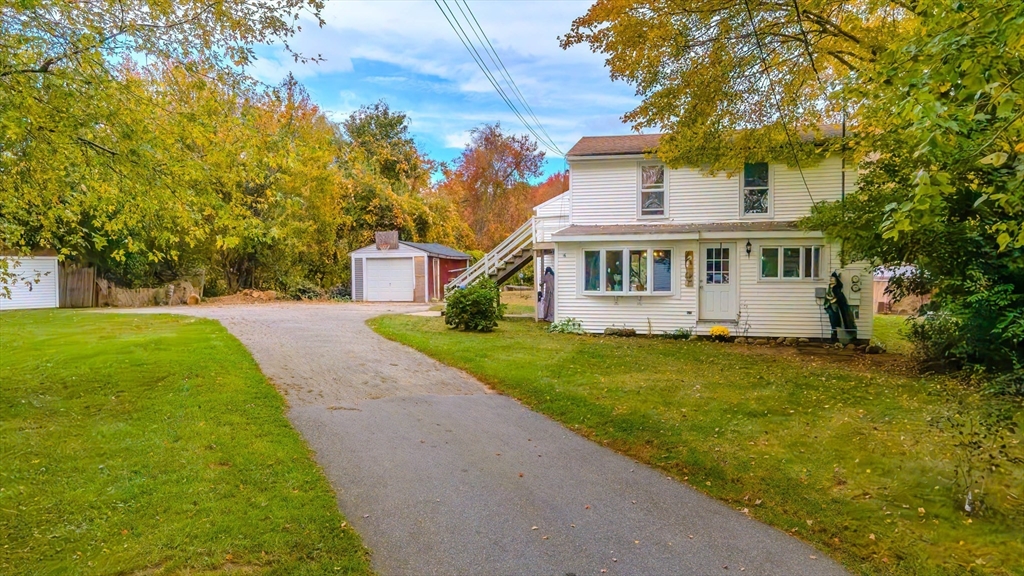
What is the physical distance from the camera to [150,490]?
389cm

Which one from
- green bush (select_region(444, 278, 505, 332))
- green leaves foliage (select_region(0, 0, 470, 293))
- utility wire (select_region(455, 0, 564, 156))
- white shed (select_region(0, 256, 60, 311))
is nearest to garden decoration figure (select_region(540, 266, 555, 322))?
green bush (select_region(444, 278, 505, 332))

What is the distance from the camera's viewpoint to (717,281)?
1356 cm

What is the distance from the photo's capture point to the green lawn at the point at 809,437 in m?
3.46

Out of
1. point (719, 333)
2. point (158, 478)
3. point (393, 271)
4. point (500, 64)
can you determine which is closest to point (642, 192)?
point (719, 333)

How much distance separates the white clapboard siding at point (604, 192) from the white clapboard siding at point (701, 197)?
1.07 meters

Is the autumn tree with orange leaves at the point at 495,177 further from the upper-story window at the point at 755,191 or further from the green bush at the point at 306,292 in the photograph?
the upper-story window at the point at 755,191

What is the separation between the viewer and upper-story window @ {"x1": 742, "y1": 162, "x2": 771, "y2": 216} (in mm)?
13672

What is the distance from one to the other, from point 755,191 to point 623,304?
14.7ft

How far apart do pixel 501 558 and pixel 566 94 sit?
18.2 metres

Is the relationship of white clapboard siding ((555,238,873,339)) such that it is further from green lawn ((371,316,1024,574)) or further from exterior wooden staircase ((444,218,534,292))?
green lawn ((371,316,1024,574))

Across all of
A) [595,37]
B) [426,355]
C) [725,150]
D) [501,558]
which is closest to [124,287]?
[426,355]

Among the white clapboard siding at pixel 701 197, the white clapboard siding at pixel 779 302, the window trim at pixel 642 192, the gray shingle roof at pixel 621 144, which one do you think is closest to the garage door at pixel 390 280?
the gray shingle roof at pixel 621 144

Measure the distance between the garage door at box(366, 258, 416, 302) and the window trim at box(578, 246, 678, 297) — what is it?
41.4ft

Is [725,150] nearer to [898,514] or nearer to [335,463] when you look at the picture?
[898,514]
